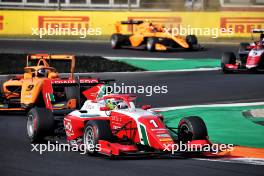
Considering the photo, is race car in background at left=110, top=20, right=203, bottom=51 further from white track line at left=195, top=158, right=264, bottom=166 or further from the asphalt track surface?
white track line at left=195, top=158, right=264, bottom=166

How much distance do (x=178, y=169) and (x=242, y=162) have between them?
1.27 metres

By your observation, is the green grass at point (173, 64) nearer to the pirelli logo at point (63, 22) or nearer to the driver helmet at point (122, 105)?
the pirelli logo at point (63, 22)

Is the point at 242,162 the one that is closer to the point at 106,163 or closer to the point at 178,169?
the point at 178,169

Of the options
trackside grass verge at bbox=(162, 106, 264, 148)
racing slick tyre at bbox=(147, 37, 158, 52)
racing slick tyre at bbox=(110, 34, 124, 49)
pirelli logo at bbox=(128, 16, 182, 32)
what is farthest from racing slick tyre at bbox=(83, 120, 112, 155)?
pirelli logo at bbox=(128, 16, 182, 32)

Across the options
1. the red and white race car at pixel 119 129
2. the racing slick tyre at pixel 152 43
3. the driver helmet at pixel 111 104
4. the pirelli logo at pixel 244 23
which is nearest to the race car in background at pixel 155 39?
the racing slick tyre at pixel 152 43

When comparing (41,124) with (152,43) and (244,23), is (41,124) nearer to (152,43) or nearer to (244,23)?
(152,43)

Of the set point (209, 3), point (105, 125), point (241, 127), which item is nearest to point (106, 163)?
point (105, 125)

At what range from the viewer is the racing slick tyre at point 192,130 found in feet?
46.0

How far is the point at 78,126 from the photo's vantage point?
1465 cm

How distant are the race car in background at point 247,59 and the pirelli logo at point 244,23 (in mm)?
11976

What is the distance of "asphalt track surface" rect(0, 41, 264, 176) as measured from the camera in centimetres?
1258

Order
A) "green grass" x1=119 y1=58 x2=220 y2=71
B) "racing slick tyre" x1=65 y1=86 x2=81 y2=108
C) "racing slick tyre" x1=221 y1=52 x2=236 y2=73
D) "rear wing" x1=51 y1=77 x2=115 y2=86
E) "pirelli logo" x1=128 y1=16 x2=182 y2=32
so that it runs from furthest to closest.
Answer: "pirelli logo" x1=128 y1=16 x2=182 y2=32 < "green grass" x1=119 y1=58 x2=220 y2=71 < "racing slick tyre" x1=221 y1=52 x2=236 y2=73 < "racing slick tyre" x1=65 y1=86 x2=81 y2=108 < "rear wing" x1=51 y1=77 x2=115 y2=86

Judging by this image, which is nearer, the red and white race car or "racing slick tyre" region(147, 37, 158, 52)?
the red and white race car

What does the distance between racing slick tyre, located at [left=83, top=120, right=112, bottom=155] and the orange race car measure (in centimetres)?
294
